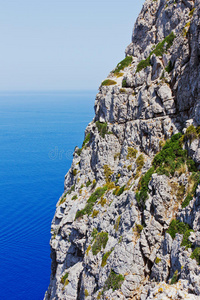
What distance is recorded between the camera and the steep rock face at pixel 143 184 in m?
15.5

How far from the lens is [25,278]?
4566 centimetres

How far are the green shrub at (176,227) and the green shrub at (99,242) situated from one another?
6.19 meters

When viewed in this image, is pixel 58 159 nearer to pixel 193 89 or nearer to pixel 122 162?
pixel 122 162

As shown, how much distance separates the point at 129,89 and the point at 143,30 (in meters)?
9.56

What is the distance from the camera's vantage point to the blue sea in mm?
45750

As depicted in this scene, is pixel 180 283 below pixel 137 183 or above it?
below

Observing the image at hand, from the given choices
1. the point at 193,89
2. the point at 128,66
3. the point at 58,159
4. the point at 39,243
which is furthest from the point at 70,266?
the point at 58,159

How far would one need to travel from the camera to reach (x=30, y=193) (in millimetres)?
73250

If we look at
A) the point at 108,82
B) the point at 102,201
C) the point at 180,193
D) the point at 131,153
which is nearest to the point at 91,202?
the point at 102,201

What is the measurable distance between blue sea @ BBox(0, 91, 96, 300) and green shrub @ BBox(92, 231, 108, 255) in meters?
26.0

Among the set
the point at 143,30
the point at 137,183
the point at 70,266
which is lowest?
the point at 70,266

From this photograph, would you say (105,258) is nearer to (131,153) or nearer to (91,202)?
(91,202)

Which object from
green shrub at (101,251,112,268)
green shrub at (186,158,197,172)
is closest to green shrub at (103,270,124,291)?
green shrub at (101,251,112,268)

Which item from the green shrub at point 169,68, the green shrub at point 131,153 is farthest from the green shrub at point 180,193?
the green shrub at point 169,68
